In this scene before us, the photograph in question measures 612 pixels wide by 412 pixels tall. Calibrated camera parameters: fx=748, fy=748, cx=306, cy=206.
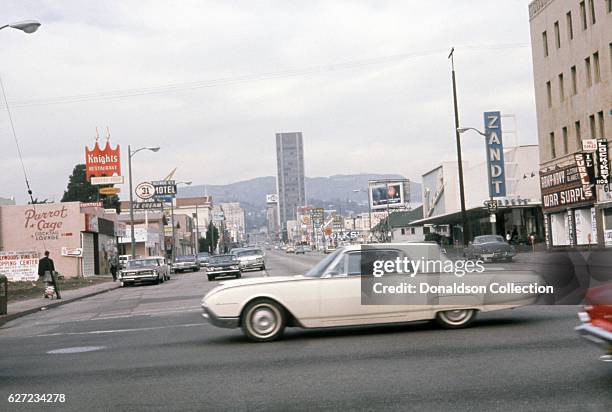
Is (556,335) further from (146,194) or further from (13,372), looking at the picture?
(146,194)

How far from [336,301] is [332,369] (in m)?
2.61

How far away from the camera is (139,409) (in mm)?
7805

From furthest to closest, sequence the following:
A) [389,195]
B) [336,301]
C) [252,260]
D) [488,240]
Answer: [389,195], [252,260], [488,240], [336,301]

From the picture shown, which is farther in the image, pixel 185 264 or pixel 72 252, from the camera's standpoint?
pixel 185 264

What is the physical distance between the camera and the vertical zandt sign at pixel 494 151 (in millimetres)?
56656

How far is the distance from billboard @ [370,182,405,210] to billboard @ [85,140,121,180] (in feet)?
290

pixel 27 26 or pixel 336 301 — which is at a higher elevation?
pixel 27 26

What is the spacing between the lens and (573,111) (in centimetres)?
4731

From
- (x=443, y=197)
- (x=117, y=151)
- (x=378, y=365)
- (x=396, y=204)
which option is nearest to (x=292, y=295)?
(x=378, y=365)

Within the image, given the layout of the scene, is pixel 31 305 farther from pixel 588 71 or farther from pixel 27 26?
pixel 588 71

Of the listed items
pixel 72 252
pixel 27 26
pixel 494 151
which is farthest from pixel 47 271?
pixel 494 151

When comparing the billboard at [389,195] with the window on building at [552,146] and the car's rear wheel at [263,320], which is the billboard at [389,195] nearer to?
the window on building at [552,146]

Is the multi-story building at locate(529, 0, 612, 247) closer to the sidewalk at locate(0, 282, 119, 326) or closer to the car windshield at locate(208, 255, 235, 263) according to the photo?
the car windshield at locate(208, 255, 235, 263)

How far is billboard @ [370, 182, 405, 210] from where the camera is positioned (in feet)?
507
